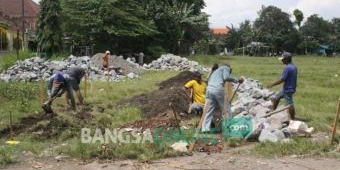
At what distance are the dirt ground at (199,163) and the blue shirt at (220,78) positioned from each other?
196 centimetres

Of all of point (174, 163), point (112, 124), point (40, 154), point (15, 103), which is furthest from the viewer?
point (15, 103)

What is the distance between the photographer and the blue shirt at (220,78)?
35.3 ft

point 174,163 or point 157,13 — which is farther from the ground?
point 157,13

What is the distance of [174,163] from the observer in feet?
28.7

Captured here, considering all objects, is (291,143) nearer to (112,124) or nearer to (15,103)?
(112,124)

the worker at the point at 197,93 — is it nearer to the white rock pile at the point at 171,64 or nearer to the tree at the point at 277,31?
the white rock pile at the point at 171,64

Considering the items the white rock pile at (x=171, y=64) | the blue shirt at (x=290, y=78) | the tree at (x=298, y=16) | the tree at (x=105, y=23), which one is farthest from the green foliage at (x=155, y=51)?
the tree at (x=298, y=16)

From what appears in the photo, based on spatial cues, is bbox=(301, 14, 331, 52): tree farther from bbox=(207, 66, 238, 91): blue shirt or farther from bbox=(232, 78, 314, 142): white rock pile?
bbox=(207, 66, 238, 91): blue shirt

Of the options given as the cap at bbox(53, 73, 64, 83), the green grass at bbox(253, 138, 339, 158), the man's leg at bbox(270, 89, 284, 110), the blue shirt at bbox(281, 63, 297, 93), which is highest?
the blue shirt at bbox(281, 63, 297, 93)

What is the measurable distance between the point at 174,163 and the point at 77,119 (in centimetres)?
522

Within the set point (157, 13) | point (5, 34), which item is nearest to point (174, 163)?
point (157, 13)

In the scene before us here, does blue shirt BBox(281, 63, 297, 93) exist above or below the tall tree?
below

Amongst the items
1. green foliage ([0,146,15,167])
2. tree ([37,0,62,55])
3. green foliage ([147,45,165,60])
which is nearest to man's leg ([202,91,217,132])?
green foliage ([0,146,15,167])

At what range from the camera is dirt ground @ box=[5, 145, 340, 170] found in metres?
8.49
